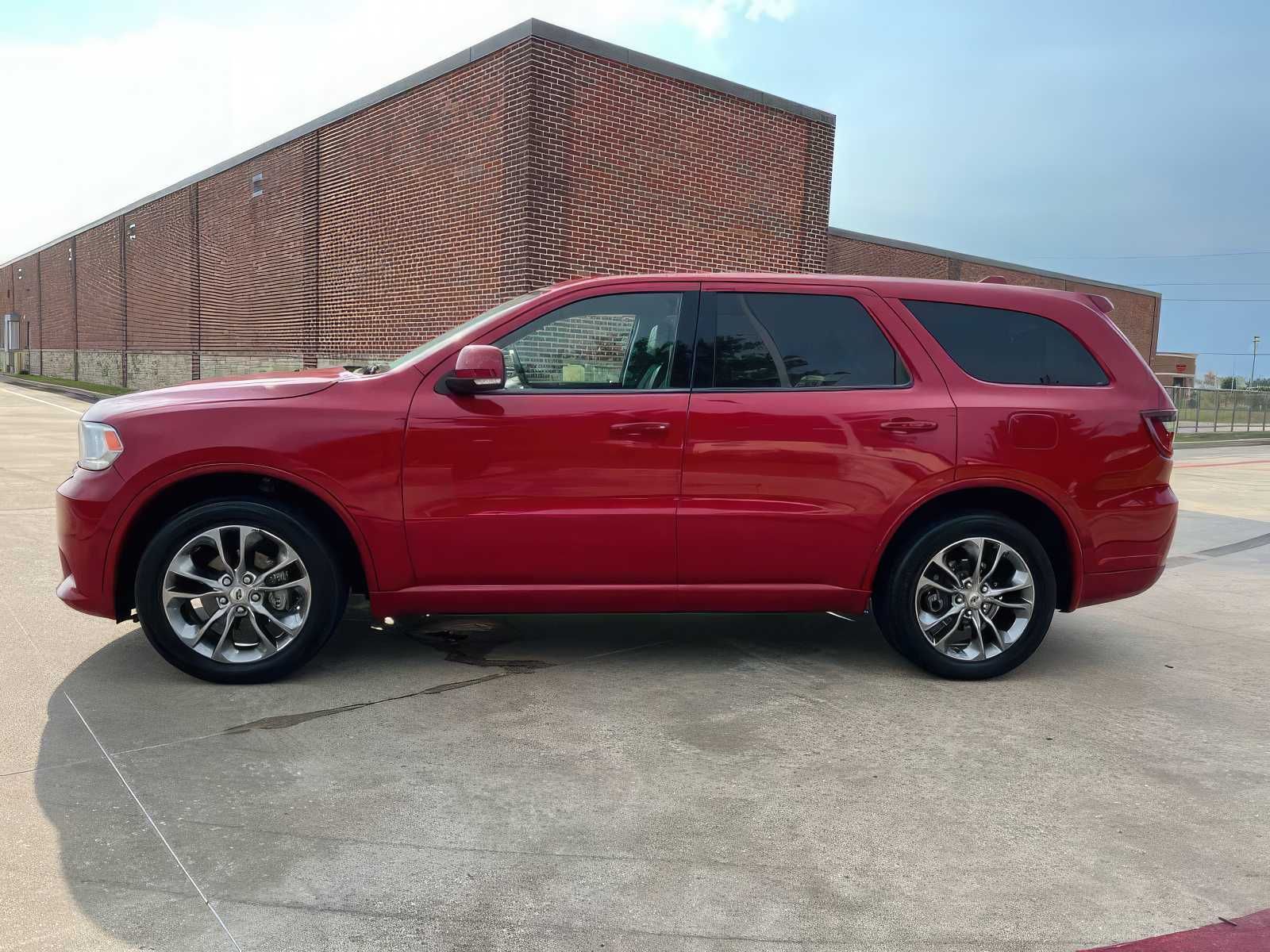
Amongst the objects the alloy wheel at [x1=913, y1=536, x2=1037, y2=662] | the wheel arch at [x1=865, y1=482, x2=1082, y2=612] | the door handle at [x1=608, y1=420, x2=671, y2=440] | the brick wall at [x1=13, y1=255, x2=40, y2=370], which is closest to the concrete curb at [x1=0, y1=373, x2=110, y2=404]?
the brick wall at [x1=13, y1=255, x2=40, y2=370]

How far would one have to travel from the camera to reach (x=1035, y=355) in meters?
4.87

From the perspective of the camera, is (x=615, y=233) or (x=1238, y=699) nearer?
(x=1238, y=699)

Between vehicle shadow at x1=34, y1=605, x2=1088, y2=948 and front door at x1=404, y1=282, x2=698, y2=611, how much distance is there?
53cm

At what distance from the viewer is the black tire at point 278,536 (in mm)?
4324

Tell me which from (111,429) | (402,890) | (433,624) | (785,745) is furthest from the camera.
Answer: (433,624)

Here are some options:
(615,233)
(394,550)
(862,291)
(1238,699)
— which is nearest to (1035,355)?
(862,291)

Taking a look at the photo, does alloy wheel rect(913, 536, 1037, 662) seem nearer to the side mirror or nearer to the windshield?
the side mirror

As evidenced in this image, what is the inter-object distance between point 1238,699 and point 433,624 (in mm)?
4020

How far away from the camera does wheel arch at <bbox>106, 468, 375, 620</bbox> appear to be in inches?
172

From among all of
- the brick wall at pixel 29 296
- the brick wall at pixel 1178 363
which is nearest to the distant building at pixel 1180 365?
the brick wall at pixel 1178 363

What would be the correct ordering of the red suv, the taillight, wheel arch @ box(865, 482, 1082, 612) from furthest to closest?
the taillight
wheel arch @ box(865, 482, 1082, 612)
the red suv

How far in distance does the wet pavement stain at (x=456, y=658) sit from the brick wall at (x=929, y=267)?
21408 mm

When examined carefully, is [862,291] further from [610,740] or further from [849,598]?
[610,740]

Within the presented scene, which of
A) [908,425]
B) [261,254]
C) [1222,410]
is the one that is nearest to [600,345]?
[908,425]
